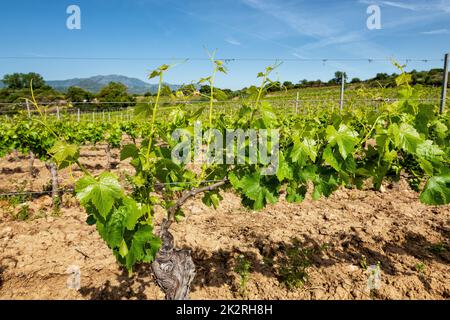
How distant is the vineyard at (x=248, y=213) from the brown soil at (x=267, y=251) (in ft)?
0.06

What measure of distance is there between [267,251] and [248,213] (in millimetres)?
1202

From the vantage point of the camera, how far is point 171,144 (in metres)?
2.17

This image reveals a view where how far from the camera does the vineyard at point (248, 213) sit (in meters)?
1.90

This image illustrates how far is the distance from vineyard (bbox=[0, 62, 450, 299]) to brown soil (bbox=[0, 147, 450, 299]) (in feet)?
0.06

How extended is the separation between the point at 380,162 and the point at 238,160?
98 cm

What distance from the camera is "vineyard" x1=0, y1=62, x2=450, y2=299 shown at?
190 cm

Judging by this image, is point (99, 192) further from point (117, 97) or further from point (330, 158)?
point (117, 97)

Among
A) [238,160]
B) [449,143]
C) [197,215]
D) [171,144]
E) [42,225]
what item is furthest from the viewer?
[197,215]

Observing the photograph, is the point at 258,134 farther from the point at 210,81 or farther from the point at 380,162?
the point at 380,162

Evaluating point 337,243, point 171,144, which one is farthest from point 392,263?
point 171,144

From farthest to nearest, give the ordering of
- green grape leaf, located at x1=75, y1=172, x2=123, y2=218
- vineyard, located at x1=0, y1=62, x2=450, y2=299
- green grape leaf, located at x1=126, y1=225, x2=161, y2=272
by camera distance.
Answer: vineyard, located at x1=0, y1=62, x2=450, y2=299 < green grape leaf, located at x1=126, y1=225, x2=161, y2=272 < green grape leaf, located at x1=75, y1=172, x2=123, y2=218

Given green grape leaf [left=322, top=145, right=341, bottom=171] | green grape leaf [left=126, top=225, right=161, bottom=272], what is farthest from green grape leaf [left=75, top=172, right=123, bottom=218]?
green grape leaf [left=322, top=145, right=341, bottom=171]

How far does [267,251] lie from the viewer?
3.72 metres

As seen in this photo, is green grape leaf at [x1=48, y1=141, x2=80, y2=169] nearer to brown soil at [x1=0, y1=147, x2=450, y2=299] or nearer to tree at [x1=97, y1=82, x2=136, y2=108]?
brown soil at [x1=0, y1=147, x2=450, y2=299]
